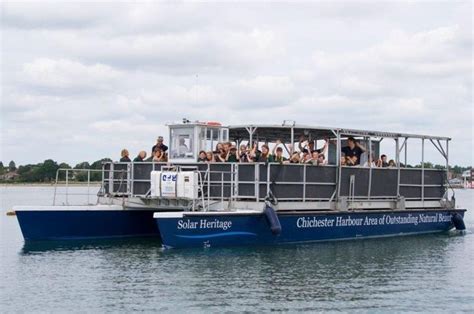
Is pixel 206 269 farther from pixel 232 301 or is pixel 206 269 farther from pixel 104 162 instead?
pixel 104 162

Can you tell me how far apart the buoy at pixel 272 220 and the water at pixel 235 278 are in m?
0.60

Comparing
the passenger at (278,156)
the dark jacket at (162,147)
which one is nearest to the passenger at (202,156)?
the dark jacket at (162,147)

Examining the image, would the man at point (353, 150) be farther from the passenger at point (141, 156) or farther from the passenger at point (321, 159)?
the passenger at point (141, 156)

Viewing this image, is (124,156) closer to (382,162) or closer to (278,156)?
(278,156)

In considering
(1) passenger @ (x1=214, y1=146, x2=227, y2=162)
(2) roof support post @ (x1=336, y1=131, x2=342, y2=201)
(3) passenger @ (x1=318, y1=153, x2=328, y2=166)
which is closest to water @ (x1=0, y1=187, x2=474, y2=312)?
(2) roof support post @ (x1=336, y1=131, x2=342, y2=201)

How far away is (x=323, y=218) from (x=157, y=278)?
26.2 feet

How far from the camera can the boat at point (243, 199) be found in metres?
22.6

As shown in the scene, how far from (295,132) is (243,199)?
4194 mm

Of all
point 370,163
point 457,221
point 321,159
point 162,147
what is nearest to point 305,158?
point 321,159

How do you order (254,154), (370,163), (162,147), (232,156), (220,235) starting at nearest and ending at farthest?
(220,235) → (254,154) → (232,156) → (162,147) → (370,163)

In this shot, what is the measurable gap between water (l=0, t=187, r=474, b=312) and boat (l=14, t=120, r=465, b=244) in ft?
1.86

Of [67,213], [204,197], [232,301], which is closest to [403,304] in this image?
[232,301]

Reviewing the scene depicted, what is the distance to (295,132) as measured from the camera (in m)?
26.5

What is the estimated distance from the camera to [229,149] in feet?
78.2
